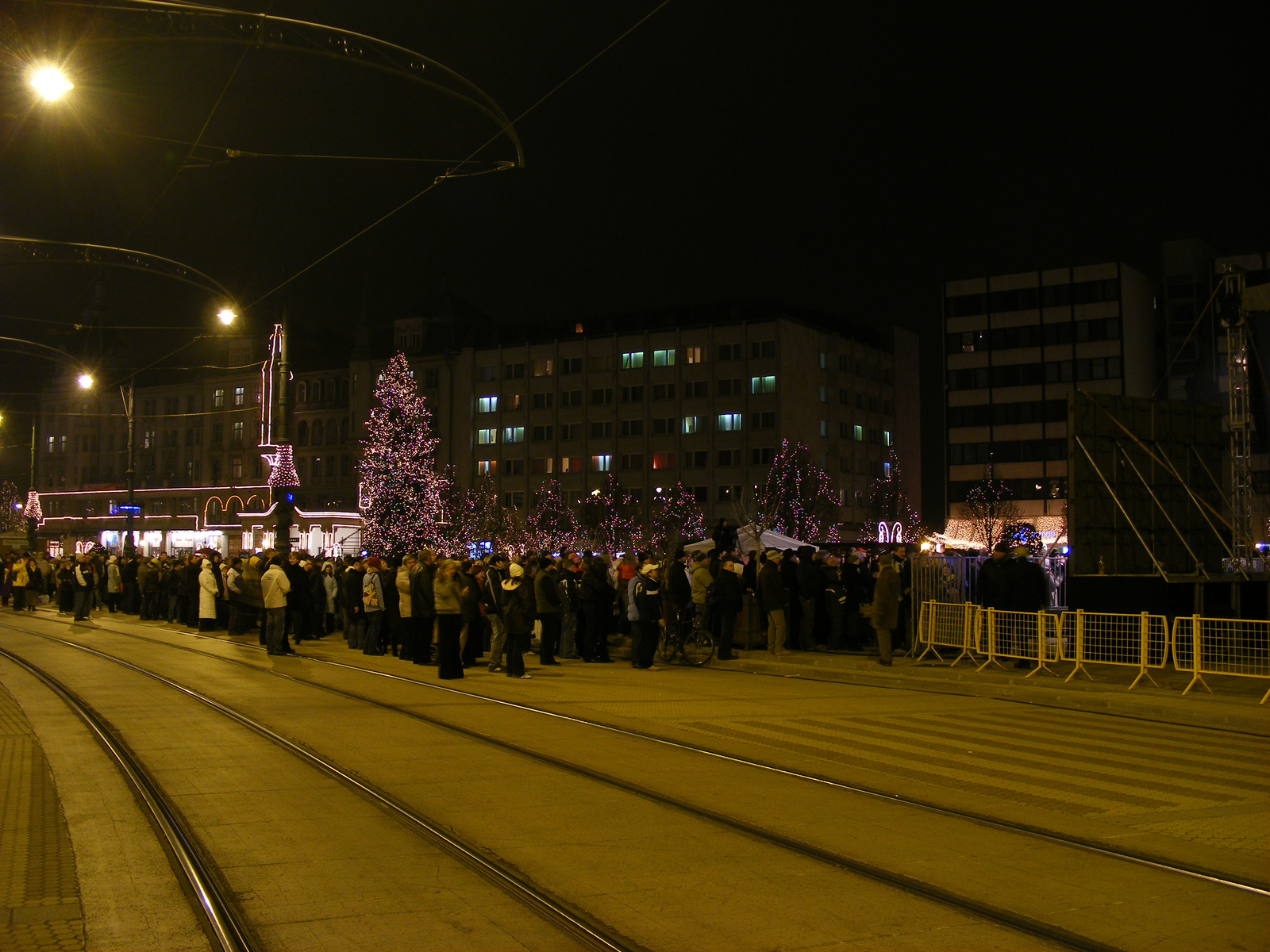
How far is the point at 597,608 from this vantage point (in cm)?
2114

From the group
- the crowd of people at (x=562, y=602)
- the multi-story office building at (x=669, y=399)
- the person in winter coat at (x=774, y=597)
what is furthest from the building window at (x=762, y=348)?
the person in winter coat at (x=774, y=597)

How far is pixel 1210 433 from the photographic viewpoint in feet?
84.5

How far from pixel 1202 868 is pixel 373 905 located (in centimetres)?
461

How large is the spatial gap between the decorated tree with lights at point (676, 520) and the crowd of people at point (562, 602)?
182ft

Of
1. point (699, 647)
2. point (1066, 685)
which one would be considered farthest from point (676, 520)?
point (1066, 685)

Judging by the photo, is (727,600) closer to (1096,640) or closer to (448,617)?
(448,617)

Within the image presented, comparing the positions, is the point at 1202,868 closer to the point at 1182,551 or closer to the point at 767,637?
the point at 767,637

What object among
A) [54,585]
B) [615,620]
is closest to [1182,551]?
[615,620]

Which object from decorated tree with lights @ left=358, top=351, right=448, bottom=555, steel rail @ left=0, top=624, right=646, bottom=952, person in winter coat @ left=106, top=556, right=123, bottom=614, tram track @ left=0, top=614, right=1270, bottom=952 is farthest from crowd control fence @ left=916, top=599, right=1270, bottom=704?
decorated tree with lights @ left=358, top=351, right=448, bottom=555

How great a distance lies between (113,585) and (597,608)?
20489 mm

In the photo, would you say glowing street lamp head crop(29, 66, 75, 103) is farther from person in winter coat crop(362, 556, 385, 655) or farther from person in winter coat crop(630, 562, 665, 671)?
person in winter coat crop(630, 562, 665, 671)

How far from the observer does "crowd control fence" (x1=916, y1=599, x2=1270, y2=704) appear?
15.9 metres

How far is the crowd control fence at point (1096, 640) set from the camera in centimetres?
1591

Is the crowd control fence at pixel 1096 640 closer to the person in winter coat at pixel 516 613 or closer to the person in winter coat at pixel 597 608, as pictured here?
the person in winter coat at pixel 597 608
